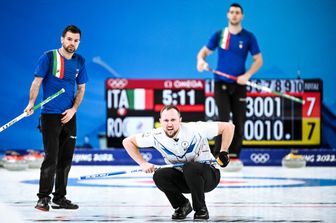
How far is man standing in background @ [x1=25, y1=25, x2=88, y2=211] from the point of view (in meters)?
5.80

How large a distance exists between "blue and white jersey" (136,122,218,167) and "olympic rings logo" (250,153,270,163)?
566 cm

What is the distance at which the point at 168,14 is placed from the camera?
41.2 feet

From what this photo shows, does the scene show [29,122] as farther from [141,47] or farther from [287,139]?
[287,139]

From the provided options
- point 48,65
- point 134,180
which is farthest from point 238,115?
point 48,65

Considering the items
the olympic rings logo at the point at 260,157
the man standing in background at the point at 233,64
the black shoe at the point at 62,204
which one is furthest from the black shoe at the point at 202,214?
the olympic rings logo at the point at 260,157

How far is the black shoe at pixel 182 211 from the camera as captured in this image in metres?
5.30

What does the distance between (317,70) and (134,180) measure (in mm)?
4579

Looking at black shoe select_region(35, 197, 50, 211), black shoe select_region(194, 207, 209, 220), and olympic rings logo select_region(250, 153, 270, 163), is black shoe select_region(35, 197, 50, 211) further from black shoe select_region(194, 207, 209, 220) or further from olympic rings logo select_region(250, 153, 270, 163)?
olympic rings logo select_region(250, 153, 270, 163)

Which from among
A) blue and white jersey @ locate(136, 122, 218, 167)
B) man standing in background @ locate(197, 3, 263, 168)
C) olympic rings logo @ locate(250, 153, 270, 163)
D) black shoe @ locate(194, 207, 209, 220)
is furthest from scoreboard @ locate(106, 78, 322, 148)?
black shoe @ locate(194, 207, 209, 220)

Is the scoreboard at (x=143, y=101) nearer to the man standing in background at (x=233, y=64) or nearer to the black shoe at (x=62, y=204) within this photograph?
the man standing in background at (x=233, y=64)

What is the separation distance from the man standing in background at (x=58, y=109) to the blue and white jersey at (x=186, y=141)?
2.44 feet

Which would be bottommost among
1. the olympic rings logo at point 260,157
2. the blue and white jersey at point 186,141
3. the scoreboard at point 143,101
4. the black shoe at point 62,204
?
the black shoe at point 62,204

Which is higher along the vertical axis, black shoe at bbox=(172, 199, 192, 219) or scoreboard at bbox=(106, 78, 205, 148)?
scoreboard at bbox=(106, 78, 205, 148)

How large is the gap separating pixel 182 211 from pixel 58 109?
122 centimetres
